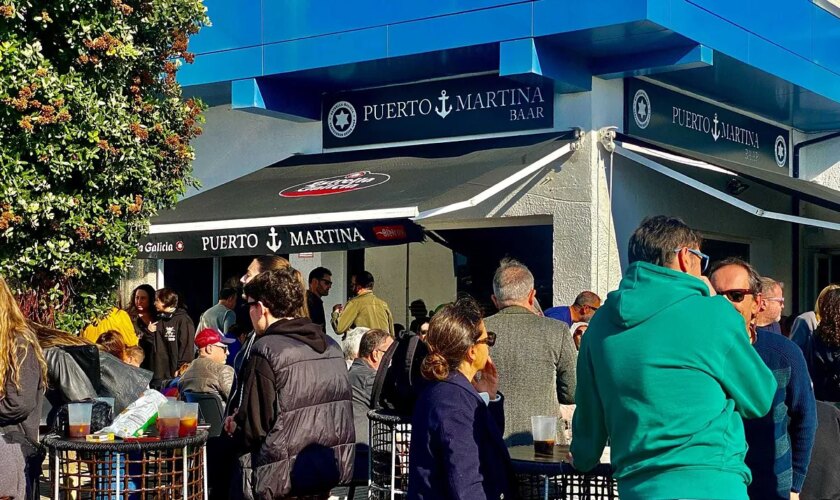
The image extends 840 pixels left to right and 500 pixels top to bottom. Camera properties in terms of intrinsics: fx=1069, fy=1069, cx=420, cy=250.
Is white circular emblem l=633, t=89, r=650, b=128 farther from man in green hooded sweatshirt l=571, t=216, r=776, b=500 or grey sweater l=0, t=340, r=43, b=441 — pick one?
man in green hooded sweatshirt l=571, t=216, r=776, b=500

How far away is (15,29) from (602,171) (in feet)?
18.2

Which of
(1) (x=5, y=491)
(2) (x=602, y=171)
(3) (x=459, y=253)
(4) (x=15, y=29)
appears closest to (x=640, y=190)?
(2) (x=602, y=171)

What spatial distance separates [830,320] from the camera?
19.4 feet

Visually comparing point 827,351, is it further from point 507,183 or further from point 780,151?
point 780,151

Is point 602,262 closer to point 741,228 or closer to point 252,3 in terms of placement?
point 741,228

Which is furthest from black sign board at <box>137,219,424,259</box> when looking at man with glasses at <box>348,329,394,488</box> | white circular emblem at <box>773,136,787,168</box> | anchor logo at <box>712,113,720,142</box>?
white circular emblem at <box>773,136,787,168</box>

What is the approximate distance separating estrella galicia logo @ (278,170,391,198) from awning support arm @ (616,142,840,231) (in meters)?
2.35

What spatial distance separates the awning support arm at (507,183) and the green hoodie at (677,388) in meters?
Result: 4.97

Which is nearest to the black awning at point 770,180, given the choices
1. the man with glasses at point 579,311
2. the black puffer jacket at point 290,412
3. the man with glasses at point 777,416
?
the man with glasses at point 579,311

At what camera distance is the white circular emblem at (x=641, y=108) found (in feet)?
35.2

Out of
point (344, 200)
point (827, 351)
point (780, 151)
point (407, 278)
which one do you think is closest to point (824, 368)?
point (827, 351)

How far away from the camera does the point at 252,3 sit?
11.5 meters

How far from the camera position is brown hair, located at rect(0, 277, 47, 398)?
4965 millimetres

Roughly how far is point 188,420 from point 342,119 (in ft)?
22.9
